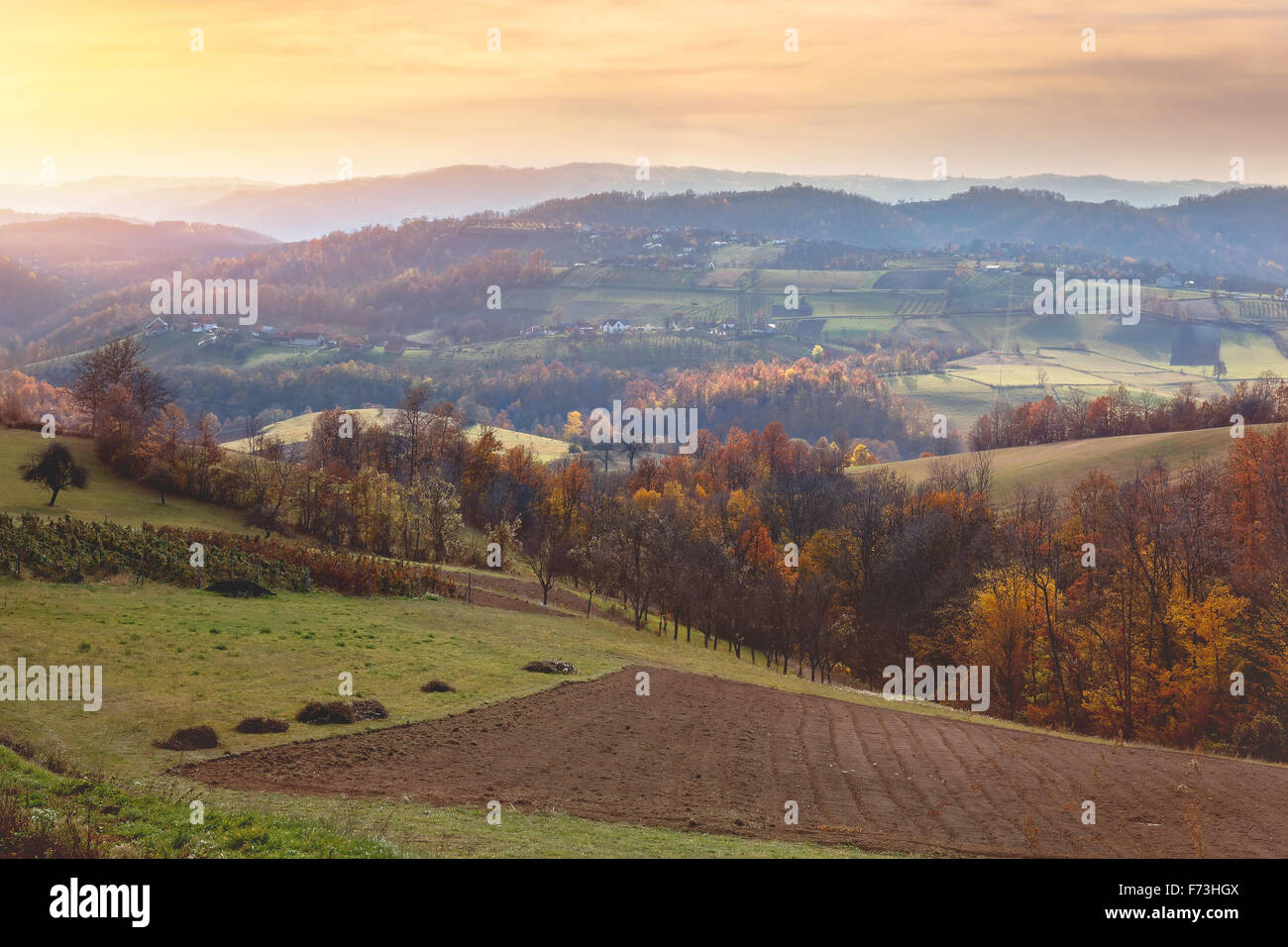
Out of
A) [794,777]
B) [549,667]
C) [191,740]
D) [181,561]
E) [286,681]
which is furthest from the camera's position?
[181,561]

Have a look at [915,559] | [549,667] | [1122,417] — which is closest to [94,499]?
[549,667]


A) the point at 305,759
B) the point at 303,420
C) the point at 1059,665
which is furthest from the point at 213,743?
the point at 303,420

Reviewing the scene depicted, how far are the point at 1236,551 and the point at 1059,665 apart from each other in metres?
14.4

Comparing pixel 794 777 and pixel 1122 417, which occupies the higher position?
pixel 1122 417

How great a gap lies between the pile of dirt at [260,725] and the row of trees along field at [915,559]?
115 ft

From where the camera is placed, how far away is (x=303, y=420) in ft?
603

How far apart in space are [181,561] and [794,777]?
1268 inches

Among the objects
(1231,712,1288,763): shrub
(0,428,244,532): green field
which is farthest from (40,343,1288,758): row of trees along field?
(0,428,244,532): green field

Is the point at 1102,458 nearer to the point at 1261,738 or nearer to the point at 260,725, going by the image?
the point at 1261,738

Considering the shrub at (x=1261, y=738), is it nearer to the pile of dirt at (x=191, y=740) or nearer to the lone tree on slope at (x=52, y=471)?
the pile of dirt at (x=191, y=740)

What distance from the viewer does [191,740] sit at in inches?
909

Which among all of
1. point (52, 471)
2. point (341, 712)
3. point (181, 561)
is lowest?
point (341, 712)

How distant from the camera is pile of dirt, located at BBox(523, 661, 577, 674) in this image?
37875 mm

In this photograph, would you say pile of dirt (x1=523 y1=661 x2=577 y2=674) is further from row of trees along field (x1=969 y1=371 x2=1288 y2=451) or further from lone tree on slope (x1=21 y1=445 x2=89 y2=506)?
row of trees along field (x1=969 y1=371 x2=1288 y2=451)
